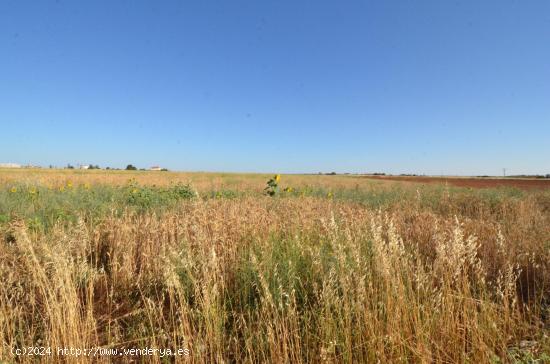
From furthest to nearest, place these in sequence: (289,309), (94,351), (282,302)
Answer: (282,302), (94,351), (289,309)

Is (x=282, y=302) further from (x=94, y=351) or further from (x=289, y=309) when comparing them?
(x=94, y=351)

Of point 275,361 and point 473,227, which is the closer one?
point 275,361

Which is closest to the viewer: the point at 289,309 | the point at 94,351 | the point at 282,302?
the point at 289,309

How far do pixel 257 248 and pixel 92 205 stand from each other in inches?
211

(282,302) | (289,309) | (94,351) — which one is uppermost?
(289,309)

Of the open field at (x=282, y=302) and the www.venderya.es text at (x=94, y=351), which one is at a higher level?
the open field at (x=282, y=302)

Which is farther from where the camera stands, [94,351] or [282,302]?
[282,302]

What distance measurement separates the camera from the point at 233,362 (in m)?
1.91

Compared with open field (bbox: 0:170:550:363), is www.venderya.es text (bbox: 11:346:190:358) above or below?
below

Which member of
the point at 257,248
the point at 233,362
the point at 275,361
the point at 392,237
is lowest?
the point at 233,362

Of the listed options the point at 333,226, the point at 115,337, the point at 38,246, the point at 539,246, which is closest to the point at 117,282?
the point at 115,337

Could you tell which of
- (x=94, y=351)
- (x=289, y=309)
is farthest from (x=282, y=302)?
(x=94, y=351)

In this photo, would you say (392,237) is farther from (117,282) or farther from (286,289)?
(117,282)

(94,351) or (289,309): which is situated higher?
(289,309)
